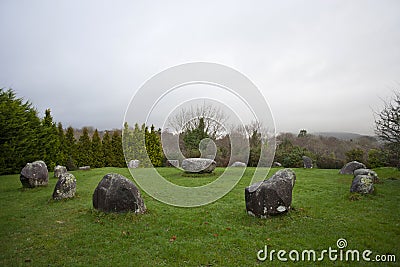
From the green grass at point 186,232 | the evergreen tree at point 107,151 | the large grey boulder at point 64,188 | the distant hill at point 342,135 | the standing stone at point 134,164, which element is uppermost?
the distant hill at point 342,135

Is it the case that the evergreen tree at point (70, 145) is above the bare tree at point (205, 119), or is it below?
below

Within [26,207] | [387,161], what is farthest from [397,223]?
[387,161]

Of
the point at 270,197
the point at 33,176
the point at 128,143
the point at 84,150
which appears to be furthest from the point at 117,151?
the point at 270,197

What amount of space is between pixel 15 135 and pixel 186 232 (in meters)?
21.3

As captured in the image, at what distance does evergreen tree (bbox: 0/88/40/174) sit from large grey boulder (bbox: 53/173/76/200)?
43.1 ft

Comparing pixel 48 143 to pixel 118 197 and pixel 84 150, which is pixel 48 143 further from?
pixel 118 197

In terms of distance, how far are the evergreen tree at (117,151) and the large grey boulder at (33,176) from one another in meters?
14.7

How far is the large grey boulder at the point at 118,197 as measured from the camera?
8703 mm

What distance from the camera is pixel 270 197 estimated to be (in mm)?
8266

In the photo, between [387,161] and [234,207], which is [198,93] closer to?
[234,207]

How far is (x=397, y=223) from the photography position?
310 inches

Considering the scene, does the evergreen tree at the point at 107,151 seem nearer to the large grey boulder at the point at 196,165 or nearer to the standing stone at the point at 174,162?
the standing stone at the point at 174,162

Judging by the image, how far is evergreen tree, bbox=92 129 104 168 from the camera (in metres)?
28.4

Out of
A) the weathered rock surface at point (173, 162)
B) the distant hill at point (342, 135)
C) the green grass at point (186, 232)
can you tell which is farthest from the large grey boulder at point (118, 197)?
the distant hill at point (342, 135)
